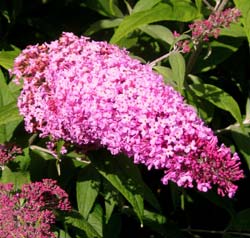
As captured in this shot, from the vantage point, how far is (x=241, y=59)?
4.20 metres

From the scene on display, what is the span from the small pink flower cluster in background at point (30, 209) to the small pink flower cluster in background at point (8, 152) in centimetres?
17

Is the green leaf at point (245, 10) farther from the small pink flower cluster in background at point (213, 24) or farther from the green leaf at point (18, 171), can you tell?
the green leaf at point (18, 171)

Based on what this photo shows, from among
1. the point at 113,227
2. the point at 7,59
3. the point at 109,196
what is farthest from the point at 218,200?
the point at 7,59

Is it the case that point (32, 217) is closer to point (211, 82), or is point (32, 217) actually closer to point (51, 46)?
point (51, 46)


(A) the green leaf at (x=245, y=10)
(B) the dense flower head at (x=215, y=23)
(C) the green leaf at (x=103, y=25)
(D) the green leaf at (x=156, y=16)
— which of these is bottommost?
(C) the green leaf at (x=103, y=25)

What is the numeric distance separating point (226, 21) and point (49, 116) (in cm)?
97

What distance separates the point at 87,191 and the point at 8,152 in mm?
466

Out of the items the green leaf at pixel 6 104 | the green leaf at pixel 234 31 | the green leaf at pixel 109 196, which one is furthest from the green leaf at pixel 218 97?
the green leaf at pixel 6 104

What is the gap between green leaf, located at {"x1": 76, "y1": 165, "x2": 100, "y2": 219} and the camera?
3.30 m

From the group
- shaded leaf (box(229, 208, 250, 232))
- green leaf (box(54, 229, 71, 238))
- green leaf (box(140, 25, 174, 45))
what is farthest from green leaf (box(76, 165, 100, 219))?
shaded leaf (box(229, 208, 250, 232))

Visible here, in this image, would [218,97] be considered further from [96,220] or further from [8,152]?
[8,152]

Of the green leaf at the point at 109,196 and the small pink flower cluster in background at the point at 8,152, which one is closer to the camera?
the small pink flower cluster in background at the point at 8,152

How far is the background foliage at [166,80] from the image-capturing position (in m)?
3.17

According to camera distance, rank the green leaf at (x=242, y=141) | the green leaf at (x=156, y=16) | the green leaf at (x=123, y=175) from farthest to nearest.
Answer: the green leaf at (x=242, y=141) < the green leaf at (x=156, y=16) < the green leaf at (x=123, y=175)
